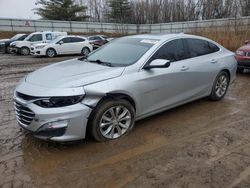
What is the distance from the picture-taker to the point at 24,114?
12.8 ft

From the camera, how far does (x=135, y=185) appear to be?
124 inches

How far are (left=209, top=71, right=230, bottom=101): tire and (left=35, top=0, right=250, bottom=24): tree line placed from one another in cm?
3930

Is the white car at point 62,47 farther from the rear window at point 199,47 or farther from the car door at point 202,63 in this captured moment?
the car door at point 202,63

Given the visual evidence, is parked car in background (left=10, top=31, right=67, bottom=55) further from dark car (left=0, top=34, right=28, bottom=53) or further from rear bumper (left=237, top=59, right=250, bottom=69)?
rear bumper (left=237, top=59, right=250, bottom=69)

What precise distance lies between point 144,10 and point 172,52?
2201 inches

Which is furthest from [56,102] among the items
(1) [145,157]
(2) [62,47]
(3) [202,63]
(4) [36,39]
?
(4) [36,39]

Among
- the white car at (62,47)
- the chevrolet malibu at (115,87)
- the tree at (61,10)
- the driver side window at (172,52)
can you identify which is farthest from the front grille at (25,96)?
the tree at (61,10)

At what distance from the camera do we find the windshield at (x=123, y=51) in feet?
15.4

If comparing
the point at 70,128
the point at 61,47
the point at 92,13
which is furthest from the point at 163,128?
the point at 92,13

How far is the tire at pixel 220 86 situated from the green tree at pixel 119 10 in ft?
168

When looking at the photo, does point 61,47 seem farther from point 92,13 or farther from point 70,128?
point 92,13

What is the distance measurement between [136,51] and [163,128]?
1403 mm

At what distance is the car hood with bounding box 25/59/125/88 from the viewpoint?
3.92m

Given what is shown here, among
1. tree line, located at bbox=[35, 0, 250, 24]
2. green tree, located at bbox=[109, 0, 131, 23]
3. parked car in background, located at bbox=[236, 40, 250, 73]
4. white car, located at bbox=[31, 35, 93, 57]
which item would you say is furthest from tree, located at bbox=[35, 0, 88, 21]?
parked car in background, located at bbox=[236, 40, 250, 73]
